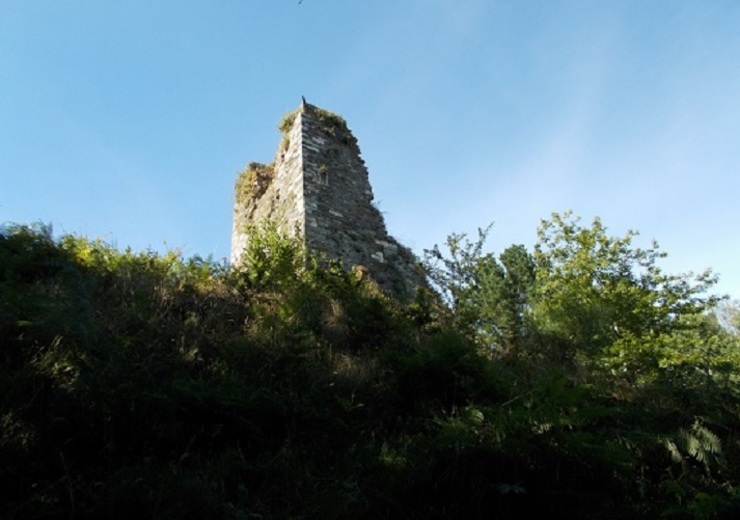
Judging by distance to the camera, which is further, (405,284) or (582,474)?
(405,284)

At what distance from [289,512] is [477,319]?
20.7ft

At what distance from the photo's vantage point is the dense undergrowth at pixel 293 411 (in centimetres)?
340

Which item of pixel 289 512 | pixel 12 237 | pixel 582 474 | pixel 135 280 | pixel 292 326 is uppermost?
pixel 12 237

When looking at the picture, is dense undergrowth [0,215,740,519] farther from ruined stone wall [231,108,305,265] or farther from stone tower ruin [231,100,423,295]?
ruined stone wall [231,108,305,265]

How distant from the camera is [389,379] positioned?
5.82 metres

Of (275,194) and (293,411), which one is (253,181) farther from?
(293,411)

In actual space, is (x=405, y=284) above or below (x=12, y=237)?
above

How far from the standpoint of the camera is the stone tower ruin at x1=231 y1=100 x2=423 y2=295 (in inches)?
414

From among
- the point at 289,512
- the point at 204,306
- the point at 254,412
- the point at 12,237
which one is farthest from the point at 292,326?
the point at 12,237

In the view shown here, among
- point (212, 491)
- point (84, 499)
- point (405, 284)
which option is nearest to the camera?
point (84, 499)

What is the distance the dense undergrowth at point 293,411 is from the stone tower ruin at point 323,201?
2.26m

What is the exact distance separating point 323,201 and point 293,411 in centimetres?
671

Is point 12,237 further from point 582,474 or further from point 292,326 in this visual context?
point 582,474

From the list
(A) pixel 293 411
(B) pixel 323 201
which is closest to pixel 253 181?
(B) pixel 323 201
